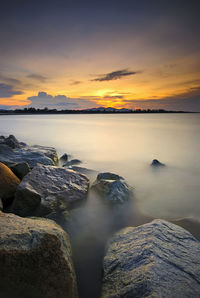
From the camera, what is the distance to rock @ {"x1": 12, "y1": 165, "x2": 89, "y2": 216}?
121 inches

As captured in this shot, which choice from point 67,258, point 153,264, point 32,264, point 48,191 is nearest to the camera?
point 32,264

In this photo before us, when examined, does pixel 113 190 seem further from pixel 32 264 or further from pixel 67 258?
pixel 32 264

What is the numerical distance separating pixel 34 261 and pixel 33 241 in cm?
17

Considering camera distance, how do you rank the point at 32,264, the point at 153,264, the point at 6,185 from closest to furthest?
the point at 32,264
the point at 153,264
the point at 6,185

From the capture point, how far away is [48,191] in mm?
3613

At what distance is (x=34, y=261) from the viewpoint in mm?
1602

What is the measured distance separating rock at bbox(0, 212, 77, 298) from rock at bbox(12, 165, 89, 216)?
49.3 inches

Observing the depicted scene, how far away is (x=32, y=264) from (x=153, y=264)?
4.37ft

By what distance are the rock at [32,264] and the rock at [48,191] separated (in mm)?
1253

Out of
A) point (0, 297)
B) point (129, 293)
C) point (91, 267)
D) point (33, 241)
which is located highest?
point (33, 241)

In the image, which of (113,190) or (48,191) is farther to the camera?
(113,190)

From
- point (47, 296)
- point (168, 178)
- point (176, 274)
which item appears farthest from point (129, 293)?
point (168, 178)

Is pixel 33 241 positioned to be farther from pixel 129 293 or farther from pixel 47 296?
pixel 129 293

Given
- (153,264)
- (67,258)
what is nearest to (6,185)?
(67,258)
